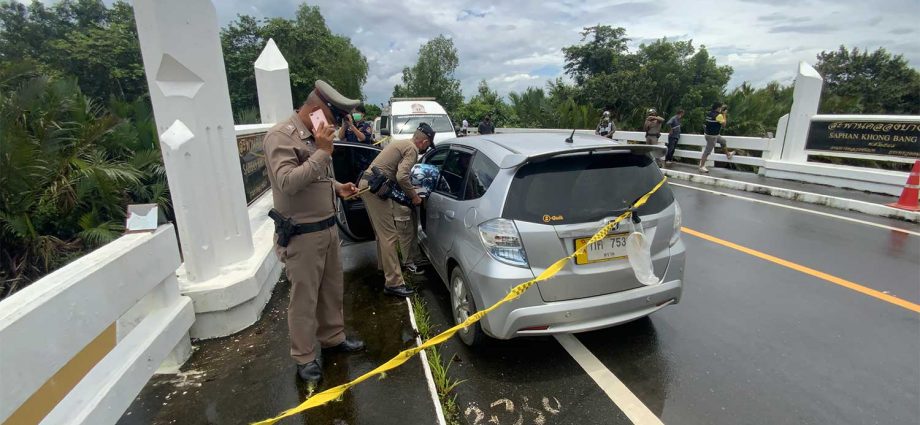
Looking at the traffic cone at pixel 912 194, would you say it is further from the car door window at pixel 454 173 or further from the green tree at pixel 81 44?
the green tree at pixel 81 44

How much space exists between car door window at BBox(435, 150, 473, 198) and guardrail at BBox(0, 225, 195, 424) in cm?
206

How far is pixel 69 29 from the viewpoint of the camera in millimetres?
34031

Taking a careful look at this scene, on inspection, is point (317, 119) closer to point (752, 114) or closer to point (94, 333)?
point (94, 333)

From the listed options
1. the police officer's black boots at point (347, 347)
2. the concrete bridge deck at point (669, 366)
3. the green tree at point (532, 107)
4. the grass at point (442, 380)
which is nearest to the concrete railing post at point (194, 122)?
the concrete bridge deck at point (669, 366)

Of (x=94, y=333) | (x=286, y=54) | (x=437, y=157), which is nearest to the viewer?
(x=94, y=333)

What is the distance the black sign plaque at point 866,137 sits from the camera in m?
7.80

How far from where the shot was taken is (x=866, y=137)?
8484mm

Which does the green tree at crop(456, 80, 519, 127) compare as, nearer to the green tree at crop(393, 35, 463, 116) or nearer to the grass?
the green tree at crop(393, 35, 463, 116)

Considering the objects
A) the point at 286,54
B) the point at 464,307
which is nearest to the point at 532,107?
the point at 464,307

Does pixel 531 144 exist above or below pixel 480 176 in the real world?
above

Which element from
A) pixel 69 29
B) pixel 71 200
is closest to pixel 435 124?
pixel 71 200

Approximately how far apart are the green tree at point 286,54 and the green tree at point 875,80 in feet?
122

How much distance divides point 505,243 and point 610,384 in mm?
1129

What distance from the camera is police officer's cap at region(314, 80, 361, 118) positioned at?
8.63 feet
